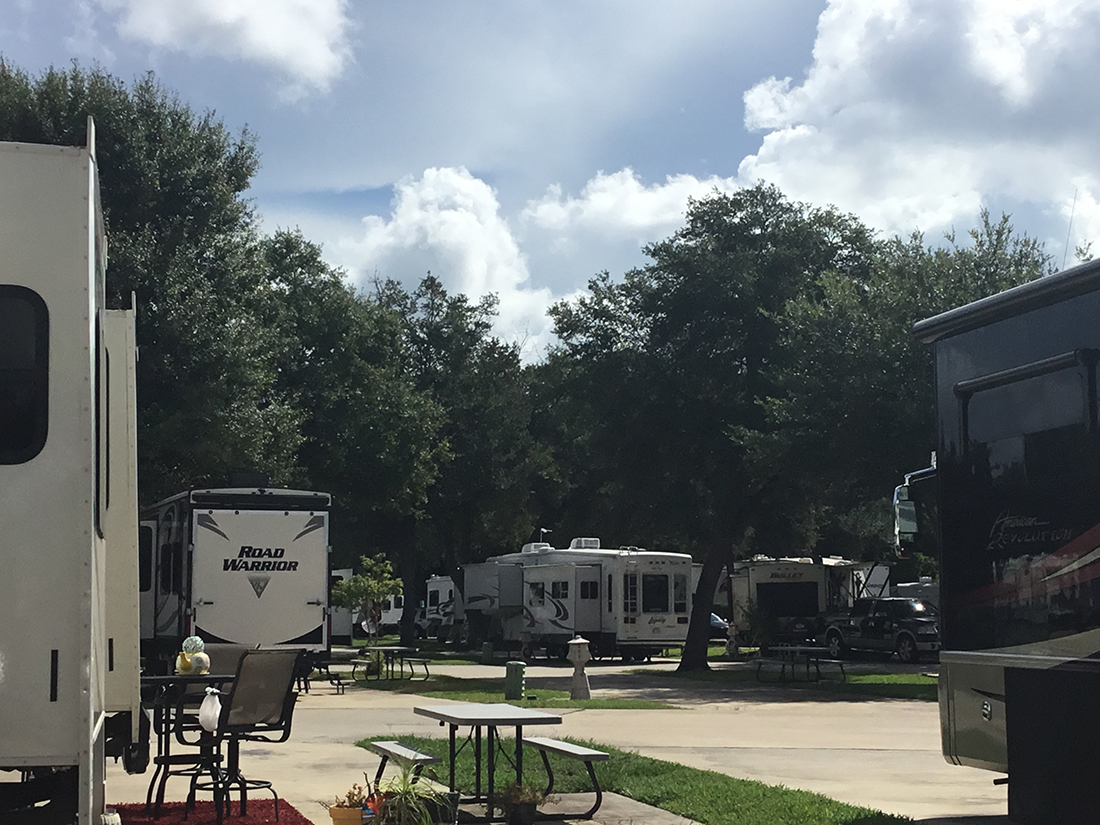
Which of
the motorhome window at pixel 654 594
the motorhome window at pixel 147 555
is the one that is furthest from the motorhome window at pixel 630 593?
the motorhome window at pixel 147 555

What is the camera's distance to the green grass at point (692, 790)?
8.94m

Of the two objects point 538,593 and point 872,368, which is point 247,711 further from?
point 538,593

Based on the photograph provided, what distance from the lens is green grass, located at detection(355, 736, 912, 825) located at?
894 cm

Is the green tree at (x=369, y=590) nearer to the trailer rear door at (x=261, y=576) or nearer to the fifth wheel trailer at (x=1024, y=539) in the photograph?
the trailer rear door at (x=261, y=576)

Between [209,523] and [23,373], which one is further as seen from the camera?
[209,523]

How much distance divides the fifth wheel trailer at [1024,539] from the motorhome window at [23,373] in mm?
4862

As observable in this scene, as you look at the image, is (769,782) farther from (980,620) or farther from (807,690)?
(807,690)

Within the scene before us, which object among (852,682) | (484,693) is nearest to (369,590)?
(852,682)

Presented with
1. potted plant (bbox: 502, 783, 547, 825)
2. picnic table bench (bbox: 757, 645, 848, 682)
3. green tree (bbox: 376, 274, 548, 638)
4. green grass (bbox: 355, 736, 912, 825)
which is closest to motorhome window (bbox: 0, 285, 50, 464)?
potted plant (bbox: 502, 783, 547, 825)

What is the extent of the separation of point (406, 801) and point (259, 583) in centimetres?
1195

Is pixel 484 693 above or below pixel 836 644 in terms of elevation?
above

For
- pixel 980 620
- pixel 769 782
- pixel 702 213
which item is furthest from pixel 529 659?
pixel 980 620

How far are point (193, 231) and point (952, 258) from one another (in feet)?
44.1

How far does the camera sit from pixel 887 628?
107 feet
